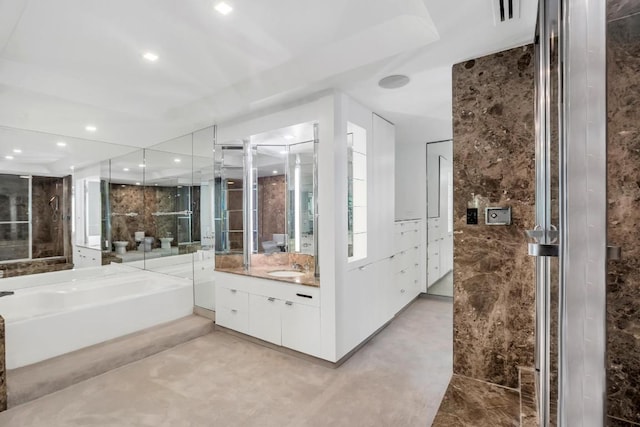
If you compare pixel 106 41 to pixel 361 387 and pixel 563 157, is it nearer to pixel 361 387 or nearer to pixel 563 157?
pixel 563 157

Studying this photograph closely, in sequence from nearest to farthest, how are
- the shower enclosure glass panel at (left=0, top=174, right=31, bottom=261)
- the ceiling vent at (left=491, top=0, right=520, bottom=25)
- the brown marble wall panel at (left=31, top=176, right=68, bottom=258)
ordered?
the ceiling vent at (left=491, top=0, right=520, bottom=25)
the shower enclosure glass panel at (left=0, top=174, right=31, bottom=261)
the brown marble wall panel at (left=31, top=176, right=68, bottom=258)

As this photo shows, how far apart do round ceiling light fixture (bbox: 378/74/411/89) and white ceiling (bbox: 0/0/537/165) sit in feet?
0.22

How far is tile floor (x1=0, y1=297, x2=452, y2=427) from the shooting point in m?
2.01

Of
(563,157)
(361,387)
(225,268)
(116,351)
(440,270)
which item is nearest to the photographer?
(563,157)

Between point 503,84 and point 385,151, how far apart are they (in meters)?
1.53

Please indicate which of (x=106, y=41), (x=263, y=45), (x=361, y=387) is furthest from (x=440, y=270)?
(x=106, y=41)

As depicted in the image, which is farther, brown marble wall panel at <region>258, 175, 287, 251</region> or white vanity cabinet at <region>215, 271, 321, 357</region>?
brown marble wall panel at <region>258, 175, 287, 251</region>

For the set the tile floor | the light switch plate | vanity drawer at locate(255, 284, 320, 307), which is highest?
the light switch plate

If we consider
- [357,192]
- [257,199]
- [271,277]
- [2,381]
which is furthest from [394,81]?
[2,381]

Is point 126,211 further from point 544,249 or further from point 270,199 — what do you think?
point 544,249

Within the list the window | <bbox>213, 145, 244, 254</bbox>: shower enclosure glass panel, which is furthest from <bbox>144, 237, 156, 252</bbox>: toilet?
the window

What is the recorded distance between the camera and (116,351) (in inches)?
109

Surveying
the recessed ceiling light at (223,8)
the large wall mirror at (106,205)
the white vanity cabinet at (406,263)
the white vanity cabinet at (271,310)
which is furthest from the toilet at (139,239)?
the recessed ceiling light at (223,8)

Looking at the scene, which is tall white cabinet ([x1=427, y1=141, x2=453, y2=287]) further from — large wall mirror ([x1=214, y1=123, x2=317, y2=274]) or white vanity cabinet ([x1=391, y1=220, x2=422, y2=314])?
large wall mirror ([x1=214, y1=123, x2=317, y2=274])
